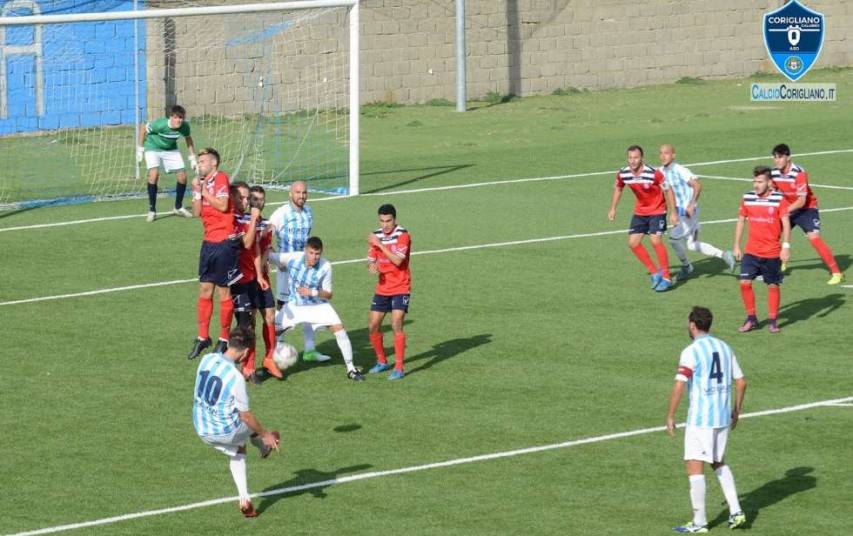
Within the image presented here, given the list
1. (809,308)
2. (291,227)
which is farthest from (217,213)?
(809,308)

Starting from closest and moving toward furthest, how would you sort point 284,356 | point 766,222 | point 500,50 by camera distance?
point 284,356 → point 766,222 → point 500,50

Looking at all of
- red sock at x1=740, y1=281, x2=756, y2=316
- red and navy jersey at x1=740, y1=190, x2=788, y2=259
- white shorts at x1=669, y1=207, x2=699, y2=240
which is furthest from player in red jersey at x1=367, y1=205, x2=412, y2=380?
white shorts at x1=669, y1=207, x2=699, y2=240

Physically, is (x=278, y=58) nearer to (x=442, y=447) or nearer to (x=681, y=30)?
(x=681, y=30)

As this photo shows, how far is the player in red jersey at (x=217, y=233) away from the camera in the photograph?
16625 millimetres

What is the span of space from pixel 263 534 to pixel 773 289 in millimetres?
8338

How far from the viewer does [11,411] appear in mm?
15328

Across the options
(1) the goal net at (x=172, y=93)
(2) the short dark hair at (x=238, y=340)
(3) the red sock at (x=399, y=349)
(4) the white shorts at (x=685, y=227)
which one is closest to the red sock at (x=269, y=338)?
(3) the red sock at (x=399, y=349)

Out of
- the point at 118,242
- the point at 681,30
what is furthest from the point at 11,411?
the point at 681,30

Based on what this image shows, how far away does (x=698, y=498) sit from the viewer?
38.0ft

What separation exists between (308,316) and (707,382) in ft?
19.5

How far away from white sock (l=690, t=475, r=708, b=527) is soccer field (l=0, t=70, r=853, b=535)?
30 cm

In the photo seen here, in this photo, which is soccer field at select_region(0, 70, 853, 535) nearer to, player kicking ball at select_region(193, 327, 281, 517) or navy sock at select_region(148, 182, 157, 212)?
navy sock at select_region(148, 182, 157, 212)

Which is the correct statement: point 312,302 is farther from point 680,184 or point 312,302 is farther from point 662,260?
point 680,184

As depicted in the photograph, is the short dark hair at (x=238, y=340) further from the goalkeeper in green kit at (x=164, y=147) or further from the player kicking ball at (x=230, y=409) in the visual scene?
the goalkeeper in green kit at (x=164, y=147)
